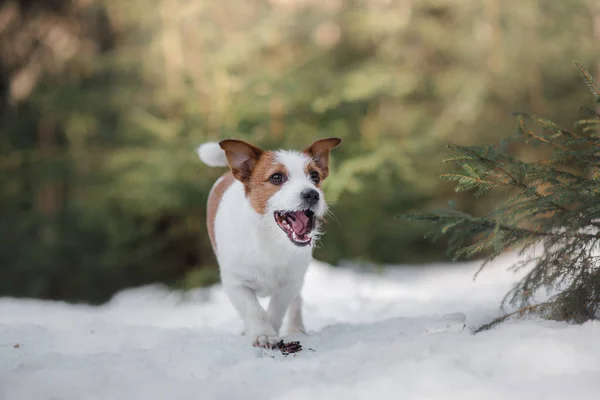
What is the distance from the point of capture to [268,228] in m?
3.70

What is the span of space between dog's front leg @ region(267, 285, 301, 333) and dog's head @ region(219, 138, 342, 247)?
1.39ft

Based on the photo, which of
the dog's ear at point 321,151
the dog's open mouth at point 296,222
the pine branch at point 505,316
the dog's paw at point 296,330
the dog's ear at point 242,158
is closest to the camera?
the pine branch at point 505,316

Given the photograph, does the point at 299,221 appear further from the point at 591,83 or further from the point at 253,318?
the point at 591,83

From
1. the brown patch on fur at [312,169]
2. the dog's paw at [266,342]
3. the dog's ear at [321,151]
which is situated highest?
the dog's ear at [321,151]

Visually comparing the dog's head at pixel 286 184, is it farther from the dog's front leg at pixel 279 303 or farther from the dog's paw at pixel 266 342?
the dog's paw at pixel 266 342

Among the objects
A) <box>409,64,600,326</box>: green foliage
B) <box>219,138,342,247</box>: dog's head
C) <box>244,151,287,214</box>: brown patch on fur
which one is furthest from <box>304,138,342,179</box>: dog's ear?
<box>409,64,600,326</box>: green foliage

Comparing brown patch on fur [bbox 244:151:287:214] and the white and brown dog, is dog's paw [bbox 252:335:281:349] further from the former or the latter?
brown patch on fur [bbox 244:151:287:214]

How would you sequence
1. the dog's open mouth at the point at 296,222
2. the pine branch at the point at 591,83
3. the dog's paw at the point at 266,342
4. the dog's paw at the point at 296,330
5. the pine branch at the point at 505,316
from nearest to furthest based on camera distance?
the pine branch at the point at 591,83 → the pine branch at the point at 505,316 → the dog's paw at the point at 266,342 → the dog's open mouth at the point at 296,222 → the dog's paw at the point at 296,330

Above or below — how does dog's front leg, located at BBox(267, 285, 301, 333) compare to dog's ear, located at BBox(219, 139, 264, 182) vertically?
below

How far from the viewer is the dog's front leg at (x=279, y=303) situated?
3.86 m

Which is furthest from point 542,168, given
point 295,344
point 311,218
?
point 295,344

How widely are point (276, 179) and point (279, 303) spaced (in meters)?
0.84

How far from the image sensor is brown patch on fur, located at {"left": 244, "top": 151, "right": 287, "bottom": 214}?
3.72 meters

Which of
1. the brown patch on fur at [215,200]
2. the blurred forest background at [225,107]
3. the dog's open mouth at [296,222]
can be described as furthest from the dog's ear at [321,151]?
the blurred forest background at [225,107]
